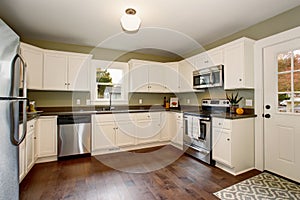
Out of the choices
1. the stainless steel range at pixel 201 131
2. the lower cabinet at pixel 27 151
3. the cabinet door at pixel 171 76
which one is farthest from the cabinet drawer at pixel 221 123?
the lower cabinet at pixel 27 151

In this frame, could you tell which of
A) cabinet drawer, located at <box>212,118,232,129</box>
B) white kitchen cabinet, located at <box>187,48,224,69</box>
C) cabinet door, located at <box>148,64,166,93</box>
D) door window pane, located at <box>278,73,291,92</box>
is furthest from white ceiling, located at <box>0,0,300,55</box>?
cabinet drawer, located at <box>212,118,232,129</box>

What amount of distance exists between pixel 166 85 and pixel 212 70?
143 cm

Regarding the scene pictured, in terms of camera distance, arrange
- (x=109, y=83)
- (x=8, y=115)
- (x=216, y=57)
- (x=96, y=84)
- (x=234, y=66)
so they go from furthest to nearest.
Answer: (x=109, y=83) → (x=96, y=84) → (x=216, y=57) → (x=234, y=66) → (x=8, y=115)

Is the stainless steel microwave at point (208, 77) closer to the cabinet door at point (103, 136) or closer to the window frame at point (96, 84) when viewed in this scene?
the window frame at point (96, 84)

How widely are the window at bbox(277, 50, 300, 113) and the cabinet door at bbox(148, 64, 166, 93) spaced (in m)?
2.49

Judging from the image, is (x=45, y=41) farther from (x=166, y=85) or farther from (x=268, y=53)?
(x=268, y=53)

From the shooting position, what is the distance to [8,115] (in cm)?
136

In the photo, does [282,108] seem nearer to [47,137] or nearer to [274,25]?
[274,25]

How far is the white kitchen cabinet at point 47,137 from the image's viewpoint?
9.37 feet

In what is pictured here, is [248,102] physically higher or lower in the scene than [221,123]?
higher

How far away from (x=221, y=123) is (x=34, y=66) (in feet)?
11.6

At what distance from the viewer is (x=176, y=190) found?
2.03 m

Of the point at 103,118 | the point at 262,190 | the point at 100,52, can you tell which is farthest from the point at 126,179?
the point at 100,52

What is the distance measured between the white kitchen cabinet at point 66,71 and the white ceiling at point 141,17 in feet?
1.30
